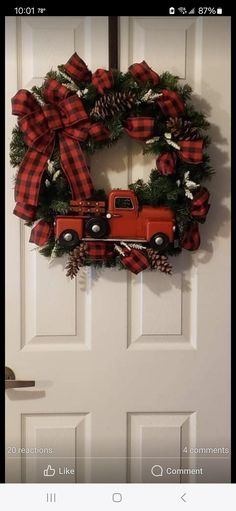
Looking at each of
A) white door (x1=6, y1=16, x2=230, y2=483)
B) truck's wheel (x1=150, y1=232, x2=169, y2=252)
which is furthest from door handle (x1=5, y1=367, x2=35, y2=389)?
truck's wheel (x1=150, y1=232, x2=169, y2=252)

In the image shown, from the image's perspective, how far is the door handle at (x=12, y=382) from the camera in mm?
1050

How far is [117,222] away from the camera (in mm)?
985

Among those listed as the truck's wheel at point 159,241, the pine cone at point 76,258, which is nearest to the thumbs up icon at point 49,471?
the pine cone at point 76,258

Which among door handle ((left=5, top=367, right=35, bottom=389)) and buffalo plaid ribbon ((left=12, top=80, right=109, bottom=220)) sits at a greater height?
buffalo plaid ribbon ((left=12, top=80, right=109, bottom=220))

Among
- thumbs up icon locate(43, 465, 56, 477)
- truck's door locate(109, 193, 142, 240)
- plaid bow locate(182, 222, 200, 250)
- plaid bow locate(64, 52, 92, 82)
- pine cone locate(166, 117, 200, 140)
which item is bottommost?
thumbs up icon locate(43, 465, 56, 477)

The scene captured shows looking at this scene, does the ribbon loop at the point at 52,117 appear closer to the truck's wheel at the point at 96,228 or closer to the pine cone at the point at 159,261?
the truck's wheel at the point at 96,228

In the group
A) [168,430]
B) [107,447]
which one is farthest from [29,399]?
[168,430]

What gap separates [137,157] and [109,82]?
0.60ft

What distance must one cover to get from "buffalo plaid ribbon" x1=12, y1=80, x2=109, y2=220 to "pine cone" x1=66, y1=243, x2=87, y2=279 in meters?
0.11

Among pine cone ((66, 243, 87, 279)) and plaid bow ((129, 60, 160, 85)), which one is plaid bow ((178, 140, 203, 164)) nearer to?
plaid bow ((129, 60, 160, 85))

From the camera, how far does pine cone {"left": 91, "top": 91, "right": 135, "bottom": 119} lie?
95 cm

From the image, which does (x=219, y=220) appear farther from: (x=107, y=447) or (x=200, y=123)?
(x=107, y=447)

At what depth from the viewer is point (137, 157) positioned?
1.05 metres
